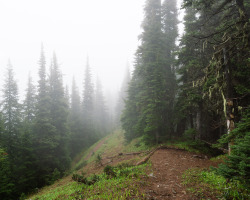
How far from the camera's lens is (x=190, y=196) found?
17.3ft

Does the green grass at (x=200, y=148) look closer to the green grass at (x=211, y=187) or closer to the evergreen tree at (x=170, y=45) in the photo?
the evergreen tree at (x=170, y=45)

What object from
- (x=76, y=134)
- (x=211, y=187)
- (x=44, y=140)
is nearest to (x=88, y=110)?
(x=76, y=134)

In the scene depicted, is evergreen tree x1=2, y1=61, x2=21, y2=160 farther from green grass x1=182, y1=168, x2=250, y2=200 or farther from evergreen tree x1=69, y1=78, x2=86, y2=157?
green grass x1=182, y1=168, x2=250, y2=200

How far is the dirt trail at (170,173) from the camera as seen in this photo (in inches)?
217

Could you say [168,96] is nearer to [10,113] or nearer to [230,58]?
[230,58]

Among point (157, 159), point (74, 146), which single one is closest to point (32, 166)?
point (74, 146)

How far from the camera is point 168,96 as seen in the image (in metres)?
14.3

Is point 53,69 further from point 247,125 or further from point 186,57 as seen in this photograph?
point 247,125

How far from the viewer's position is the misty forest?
24.2 ft

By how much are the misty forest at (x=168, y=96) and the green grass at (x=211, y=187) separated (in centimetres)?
37

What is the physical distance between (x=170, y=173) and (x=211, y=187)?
2.44m

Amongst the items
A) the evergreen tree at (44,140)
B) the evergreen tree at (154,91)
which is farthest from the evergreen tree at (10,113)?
the evergreen tree at (154,91)

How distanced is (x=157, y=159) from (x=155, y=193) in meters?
4.72

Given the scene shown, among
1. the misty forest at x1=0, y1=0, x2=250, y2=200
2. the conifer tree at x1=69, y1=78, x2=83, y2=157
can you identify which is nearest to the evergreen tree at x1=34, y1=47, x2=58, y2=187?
the misty forest at x1=0, y1=0, x2=250, y2=200
